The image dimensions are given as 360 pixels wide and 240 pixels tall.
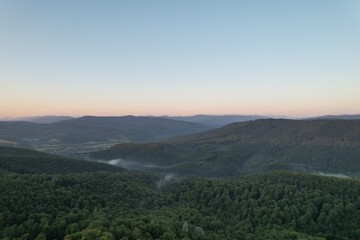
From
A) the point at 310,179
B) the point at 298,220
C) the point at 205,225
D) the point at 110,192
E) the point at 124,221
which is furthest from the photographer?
the point at 310,179

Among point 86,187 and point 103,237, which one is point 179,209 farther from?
point 103,237

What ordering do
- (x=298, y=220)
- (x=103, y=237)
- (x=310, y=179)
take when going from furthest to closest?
1. (x=310, y=179)
2. (x=298, y=220)
3. (x=103, y=237)

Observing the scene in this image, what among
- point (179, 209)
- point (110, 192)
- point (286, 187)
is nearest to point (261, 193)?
point (286, 187)

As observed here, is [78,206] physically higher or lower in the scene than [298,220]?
higher

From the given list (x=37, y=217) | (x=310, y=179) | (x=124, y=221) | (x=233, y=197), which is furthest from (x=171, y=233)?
(x=310, y=179)

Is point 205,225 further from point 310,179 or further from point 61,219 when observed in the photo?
point 310,179

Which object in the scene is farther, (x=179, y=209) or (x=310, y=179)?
(x=310, y=179)
